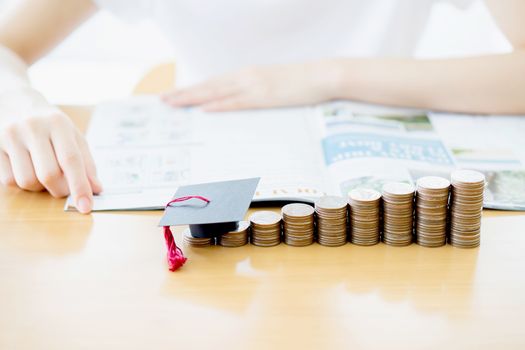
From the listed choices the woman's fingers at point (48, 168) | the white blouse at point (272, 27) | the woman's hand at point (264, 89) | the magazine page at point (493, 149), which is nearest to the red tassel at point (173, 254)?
the woman's fingers at point (48, 168)

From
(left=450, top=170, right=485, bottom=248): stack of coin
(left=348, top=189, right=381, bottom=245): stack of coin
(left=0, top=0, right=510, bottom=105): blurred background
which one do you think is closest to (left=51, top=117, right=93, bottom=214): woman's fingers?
(left=348, top=189, right=381, bottom=245): stack of coin

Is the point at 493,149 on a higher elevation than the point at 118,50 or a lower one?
higher

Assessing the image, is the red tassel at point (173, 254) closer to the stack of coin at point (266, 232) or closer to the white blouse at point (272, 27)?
the stack of coin at point (266, 232)

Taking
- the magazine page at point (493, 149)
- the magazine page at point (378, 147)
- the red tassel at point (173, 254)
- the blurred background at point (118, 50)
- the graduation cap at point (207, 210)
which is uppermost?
the graduation cap at point (207, 210)

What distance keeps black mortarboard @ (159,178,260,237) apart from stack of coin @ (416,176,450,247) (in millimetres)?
202

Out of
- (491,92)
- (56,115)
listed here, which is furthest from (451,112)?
(56,115)

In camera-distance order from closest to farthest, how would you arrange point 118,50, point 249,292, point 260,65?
point 249,292
point 260,65
point 118,50

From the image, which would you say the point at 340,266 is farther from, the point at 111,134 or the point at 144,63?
the point at 144,63

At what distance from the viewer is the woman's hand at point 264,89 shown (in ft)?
4.41

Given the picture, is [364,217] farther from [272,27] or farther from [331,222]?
[272,27]

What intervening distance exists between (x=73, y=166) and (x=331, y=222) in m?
0.37

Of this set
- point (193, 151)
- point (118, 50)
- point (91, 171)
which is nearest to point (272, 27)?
point (193, 151)

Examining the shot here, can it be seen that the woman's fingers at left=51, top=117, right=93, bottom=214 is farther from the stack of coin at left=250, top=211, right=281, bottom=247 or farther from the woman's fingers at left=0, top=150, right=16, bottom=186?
the stack of coin at left=250, top=211, right=281, bottom=247

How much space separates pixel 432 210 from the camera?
86 cm
